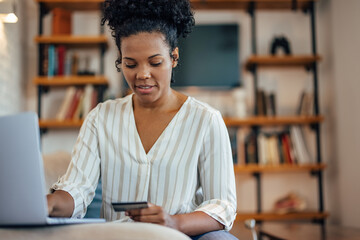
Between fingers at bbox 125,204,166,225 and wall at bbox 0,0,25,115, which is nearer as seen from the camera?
fingers at bbox 125,204,166,225

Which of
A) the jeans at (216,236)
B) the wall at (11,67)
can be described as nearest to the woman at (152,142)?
the jeans at (216,236)

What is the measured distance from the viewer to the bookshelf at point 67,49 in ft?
11.0

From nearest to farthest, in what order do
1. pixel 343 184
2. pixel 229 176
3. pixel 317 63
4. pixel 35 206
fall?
pixel 35 206
pixel 229 176
pixel 343 184
pixel 317 63

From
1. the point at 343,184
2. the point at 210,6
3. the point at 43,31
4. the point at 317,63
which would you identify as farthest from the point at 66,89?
the point at 343,184

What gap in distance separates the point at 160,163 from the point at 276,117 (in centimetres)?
233

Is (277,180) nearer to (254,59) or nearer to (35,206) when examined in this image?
(254,59)

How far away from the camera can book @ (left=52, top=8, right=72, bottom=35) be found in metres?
3.45

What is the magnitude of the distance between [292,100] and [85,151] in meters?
2.67

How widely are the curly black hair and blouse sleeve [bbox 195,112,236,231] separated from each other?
0.89ft

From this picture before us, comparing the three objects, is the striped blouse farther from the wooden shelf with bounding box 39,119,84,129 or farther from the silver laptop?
the wooden shelf with bounding box 39,119,84,129

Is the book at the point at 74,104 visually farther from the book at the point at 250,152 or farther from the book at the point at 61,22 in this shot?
the book at the point at 250,152

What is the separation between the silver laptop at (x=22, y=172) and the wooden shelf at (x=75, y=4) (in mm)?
2902

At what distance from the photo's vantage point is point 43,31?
3.64 m

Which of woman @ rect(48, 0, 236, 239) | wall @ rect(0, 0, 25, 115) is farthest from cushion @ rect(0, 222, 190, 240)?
wall @ rect(0, 0, 25, 115)
